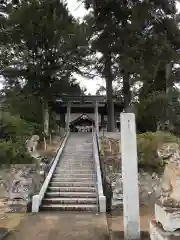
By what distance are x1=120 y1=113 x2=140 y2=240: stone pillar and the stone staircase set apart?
152 inches

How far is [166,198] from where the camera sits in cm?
447

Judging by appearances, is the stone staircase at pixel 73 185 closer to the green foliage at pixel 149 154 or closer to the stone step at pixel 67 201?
the stone step at pixel 67 201

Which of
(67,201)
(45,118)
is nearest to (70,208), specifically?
(67,201)

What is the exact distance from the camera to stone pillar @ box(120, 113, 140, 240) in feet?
18.7

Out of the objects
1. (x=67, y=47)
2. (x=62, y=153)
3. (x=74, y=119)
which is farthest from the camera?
(x=74, y=119)

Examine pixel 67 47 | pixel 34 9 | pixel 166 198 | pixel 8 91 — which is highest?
pixel 34 9

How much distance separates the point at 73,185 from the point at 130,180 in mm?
5696

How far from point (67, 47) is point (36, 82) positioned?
3.24 m

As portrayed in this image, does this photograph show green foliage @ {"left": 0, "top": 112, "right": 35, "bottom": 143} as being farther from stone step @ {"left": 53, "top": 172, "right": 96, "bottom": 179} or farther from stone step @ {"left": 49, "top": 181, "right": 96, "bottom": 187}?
stone step @ {"left": 49, "top": 181, "right": 96, "bottom": 187}

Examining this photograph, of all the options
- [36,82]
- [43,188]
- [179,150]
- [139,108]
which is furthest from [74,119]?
[179,150]

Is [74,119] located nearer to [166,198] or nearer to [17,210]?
[17,210]

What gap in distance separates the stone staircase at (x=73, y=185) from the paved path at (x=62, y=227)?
33.5 inches

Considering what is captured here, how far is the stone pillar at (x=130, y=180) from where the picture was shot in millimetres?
5711

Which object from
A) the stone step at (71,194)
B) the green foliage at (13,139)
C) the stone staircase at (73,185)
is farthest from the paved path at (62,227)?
the green foliage at (13,139)
